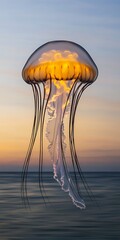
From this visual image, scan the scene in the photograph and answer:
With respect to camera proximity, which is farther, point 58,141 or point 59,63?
point 58,141

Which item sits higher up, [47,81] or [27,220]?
[47,81]

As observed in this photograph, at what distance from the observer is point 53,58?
13.9m

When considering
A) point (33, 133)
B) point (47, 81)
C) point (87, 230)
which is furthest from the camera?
point (87, 230)

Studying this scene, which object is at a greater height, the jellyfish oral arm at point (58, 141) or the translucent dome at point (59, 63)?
the translucent dome at point (59, 63)

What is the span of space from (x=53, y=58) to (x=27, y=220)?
1129 cm

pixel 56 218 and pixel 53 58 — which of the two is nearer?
pixel 53 58

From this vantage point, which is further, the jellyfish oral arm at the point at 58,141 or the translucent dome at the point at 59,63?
the jellyfish oral arm at the point at 58,141

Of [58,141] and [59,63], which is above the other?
[59,63]

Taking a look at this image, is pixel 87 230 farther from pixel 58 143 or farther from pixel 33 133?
pixel 33 133

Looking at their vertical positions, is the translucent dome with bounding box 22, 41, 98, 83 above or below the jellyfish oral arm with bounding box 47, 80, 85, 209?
above

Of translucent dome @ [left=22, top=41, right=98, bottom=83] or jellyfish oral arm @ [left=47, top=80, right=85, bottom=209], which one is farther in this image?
jellyfish oral arm @ [left=47, top=80, right=85, bottom=209]

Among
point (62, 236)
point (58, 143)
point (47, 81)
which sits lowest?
point (62, 236)

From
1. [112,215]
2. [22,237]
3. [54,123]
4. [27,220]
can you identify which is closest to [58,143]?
[54,123]

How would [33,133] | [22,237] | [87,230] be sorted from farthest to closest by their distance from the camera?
[87,230]
[22,237]
[33,133]
